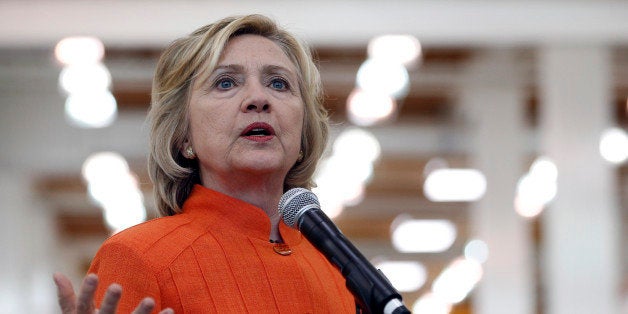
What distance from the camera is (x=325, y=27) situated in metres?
10.4

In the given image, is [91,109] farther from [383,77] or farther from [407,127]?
[407,127]

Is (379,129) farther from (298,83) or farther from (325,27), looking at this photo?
(298,83)

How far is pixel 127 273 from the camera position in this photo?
2154mm

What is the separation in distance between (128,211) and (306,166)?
56.4ft

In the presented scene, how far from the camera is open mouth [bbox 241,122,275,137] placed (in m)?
2.41

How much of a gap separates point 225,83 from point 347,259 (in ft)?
2.37

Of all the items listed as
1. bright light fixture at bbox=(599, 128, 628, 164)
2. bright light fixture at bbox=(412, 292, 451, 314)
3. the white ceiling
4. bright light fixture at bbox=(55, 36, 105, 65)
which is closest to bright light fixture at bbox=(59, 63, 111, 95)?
bright light fixture at bbox=(55, 36, 105, 65)

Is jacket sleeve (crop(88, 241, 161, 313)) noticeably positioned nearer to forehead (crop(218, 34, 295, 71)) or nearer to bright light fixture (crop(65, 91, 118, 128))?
forehead (crop(218, 34, 295, 71))

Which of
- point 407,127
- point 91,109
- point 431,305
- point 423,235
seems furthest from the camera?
point 431,305

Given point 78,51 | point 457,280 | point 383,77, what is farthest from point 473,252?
point 78,51

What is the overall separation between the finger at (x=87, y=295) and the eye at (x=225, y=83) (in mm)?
752

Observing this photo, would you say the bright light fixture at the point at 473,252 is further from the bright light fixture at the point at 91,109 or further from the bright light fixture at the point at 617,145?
the bright light fixture at the point at 91,109

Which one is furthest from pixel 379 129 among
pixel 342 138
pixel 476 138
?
pixel 476 138

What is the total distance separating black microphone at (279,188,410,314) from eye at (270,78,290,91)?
19.7 inches
